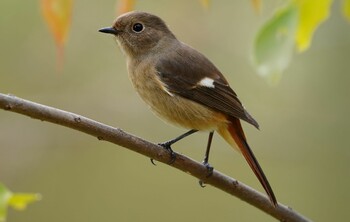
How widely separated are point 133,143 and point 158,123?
3.37 metres

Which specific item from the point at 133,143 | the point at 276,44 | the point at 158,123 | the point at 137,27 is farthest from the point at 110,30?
the point at 158,123

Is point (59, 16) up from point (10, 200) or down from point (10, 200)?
up

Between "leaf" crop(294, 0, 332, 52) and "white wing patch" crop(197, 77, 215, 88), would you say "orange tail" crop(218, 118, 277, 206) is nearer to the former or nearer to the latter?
"white wing patch" crop(197, 77, 215, 88)

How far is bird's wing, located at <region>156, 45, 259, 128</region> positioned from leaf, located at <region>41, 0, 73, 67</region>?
4.40ft

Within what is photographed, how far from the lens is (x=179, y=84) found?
426 cm

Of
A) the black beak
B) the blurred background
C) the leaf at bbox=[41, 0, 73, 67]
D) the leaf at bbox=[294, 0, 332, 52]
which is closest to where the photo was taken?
the leaf at bbox=[294, 0, 332, 52]

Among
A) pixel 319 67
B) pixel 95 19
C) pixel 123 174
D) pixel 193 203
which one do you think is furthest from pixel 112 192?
pixel 319 67

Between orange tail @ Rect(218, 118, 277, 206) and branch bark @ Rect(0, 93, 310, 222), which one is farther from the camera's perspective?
orange tail @ Rect(218, 118, 277, 206)

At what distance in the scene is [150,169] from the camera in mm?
8211

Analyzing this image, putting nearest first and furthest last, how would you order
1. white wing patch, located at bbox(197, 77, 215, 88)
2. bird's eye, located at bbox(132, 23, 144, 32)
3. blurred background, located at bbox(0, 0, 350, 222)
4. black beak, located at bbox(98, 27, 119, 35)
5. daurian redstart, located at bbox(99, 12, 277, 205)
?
daurian redstart, located at bbox(99, 12, 277, 205), white wing patch, located at bbox(197, 77, 215, 88), black beak, located at bbox(98, 27, 119, 35), bird's eye, located at bbox(132, 23, 144, 32), blurred background, located at bbox(0, 0, 350, 222)

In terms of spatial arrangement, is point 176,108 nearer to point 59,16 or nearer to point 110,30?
point 110,30

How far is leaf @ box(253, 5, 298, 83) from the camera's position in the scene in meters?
2.73

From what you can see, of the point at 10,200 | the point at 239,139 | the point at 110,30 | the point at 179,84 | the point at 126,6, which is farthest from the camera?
the point at 110,30

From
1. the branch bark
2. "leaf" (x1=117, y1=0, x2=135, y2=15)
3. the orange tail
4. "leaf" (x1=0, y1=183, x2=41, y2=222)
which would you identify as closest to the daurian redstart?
the orange tail
